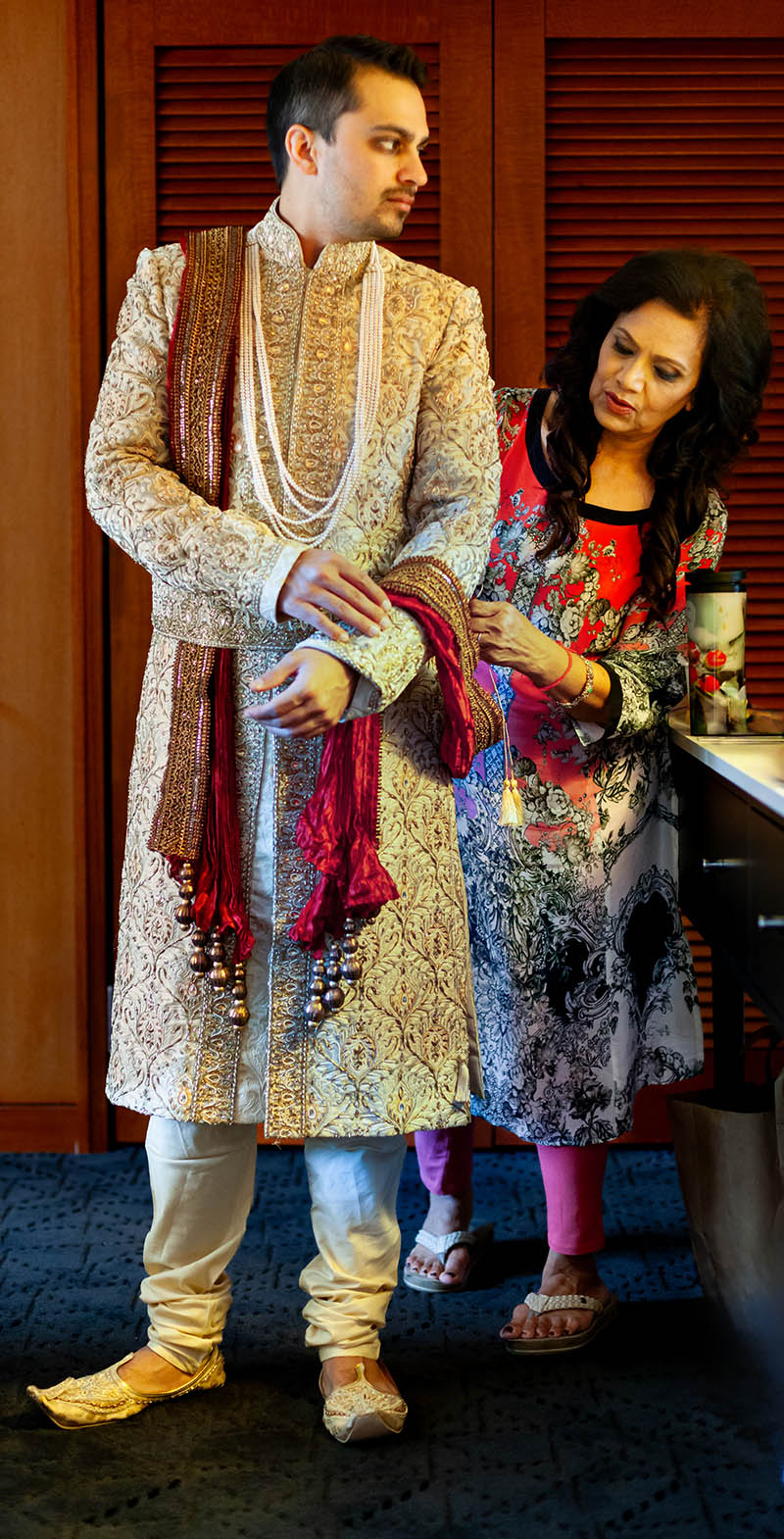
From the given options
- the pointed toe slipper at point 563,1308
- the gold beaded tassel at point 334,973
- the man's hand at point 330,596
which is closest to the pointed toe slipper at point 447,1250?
the pointed toe slipper at point 563,1308

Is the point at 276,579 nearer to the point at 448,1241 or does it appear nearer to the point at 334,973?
the point at 334,973

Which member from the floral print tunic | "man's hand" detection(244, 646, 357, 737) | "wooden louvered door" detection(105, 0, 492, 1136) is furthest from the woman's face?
"wooden louvered door" detection(105, 0, 492, 1136)

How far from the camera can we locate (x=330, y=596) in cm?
153

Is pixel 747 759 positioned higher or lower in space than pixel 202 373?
lower

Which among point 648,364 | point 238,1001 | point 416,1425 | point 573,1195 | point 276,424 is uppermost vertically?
point 648,364

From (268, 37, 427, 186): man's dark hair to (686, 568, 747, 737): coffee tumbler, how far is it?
0.67 m

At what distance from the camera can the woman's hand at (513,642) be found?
183cm

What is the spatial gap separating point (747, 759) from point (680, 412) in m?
0.48

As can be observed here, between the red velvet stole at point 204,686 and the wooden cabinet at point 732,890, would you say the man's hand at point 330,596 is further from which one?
the wooden cabinet at point 732,890

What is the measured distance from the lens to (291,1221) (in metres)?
2.42

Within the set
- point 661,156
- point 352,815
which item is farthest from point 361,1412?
point 661,156

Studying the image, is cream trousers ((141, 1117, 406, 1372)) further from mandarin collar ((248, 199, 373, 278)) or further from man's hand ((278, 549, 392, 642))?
mandarin collar ((248, 199, 373, 278))

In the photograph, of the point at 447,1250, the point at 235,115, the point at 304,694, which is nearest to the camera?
the point at 304,694

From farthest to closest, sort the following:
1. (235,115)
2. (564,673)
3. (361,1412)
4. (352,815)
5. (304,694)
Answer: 1. (235,115)
2. (564,673)
3. (361,1412)
4. (352,815)
5. (304,694)
